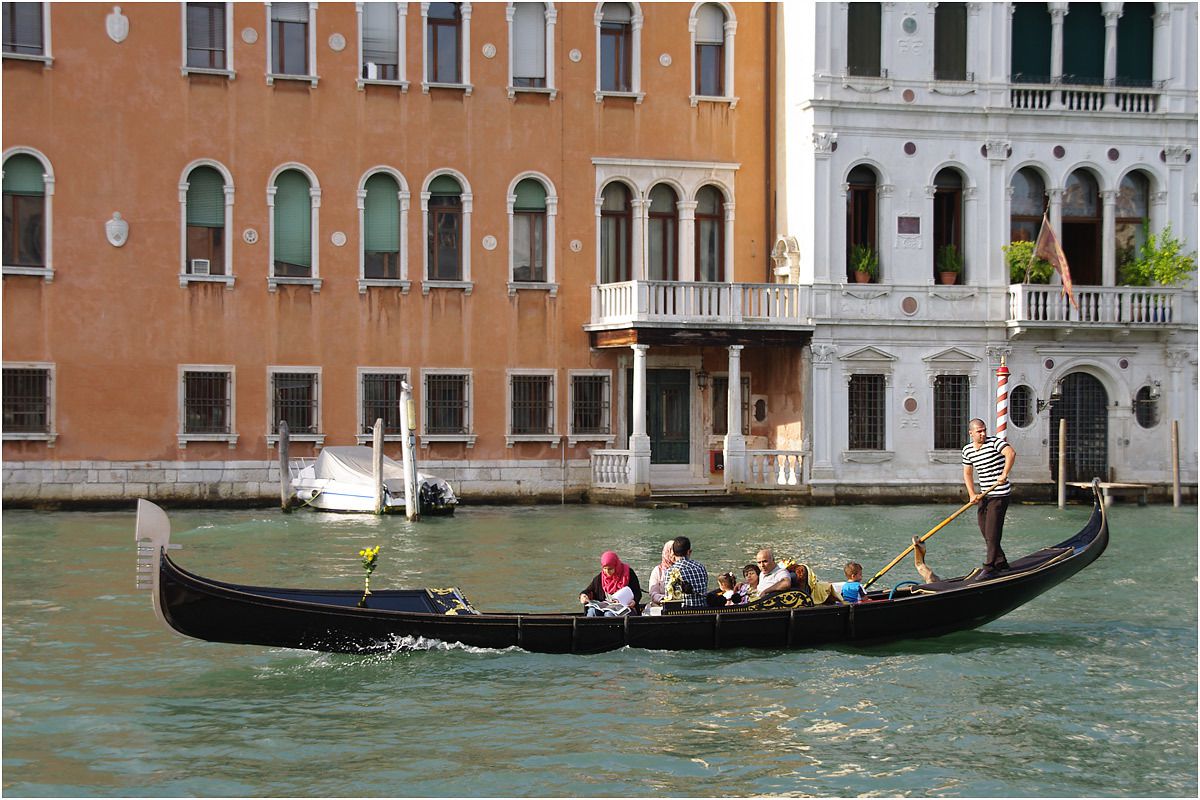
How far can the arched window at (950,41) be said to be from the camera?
2227 centimetres

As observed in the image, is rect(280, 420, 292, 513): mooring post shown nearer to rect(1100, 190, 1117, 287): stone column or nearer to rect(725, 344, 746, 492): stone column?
rect(725, 344, 746, 492): stone column

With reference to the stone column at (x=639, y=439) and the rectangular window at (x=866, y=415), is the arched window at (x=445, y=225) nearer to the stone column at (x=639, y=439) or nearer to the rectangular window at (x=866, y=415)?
the stone column at (x=639, y=439)

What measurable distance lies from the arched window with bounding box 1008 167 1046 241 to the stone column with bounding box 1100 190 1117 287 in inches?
33.4

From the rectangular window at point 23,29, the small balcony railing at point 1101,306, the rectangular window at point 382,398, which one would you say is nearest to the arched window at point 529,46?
the rectangular window at point 382,398

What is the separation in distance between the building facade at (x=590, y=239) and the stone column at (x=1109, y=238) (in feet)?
0.23

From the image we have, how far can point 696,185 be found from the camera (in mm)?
22469

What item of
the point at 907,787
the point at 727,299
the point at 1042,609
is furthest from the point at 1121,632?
the point at 727,299

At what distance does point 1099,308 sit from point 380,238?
970 cm

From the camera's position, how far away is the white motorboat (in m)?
19.7

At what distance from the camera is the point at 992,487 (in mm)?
11773

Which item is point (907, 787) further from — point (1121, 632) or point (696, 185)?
point (696, 185)

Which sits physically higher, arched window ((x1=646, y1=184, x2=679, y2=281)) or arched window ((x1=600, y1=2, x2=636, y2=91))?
arched window ((x1=600, y1=2, x2=636, y2=91))

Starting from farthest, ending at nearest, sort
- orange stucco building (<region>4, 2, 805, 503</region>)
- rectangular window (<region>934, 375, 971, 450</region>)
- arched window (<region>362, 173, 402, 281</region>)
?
rectangular window (<region>934, 375, 971, 450</region>)
arched window (<region>362, 173, 402, 281</region>)
orange stucco building (<region>4, 2, 805, 503</region>)

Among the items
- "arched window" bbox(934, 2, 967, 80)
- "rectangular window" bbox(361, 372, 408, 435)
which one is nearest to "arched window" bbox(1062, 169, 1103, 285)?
"arched window" bbox(934, 2, 967, 80)
